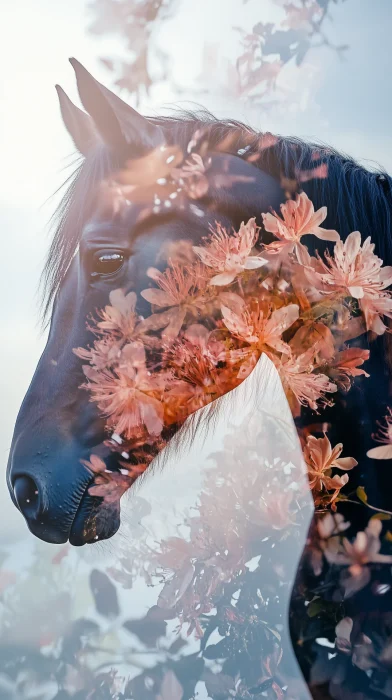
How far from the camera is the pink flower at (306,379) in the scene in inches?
48.3

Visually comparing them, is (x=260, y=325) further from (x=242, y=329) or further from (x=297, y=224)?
(x=297, y=224)

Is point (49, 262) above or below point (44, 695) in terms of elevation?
above

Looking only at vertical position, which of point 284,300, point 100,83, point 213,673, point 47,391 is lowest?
point 213,673

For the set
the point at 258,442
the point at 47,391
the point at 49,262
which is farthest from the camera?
the point at 258,442

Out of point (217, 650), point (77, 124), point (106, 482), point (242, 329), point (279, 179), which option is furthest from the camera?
point (217, 650)

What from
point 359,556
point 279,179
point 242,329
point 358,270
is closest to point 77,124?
point 279,179

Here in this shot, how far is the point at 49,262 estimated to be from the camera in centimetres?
169

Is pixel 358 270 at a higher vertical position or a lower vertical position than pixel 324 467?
higher

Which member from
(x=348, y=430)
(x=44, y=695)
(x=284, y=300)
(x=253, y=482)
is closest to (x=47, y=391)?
(x=284, y=300)

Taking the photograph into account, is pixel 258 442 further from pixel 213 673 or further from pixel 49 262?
pixel 49 262

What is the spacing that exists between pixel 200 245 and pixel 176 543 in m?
1.83

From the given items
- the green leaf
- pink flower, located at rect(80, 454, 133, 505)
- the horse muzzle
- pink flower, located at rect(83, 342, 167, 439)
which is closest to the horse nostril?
the horse muzzle

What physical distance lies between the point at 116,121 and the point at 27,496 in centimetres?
97

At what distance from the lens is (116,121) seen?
55.9 inches
